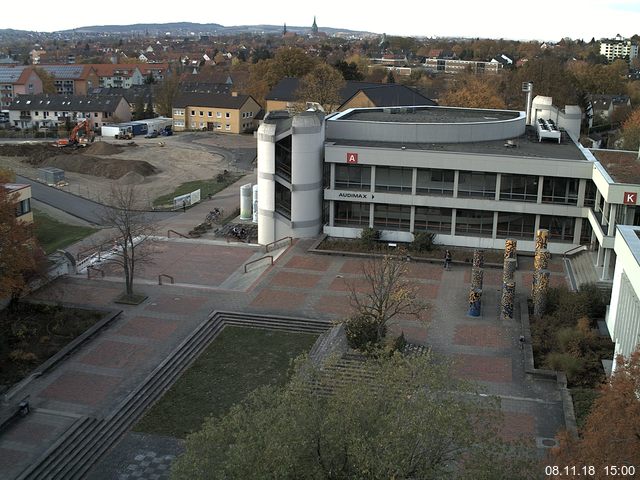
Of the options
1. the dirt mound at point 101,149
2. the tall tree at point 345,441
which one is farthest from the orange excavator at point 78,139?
the tall tree at point 345,441

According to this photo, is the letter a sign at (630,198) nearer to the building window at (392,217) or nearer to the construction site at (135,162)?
the building window at (392,217)

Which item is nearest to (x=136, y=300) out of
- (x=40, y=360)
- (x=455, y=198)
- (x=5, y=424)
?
(x=40, y=360)

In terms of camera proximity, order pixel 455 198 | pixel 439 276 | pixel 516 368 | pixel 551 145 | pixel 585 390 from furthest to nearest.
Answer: pixel 551 145, pixel 455 198, pixel 439 276, pixel 516 368, pixel 585 390

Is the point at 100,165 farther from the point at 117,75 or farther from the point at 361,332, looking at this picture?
the point at 117,75

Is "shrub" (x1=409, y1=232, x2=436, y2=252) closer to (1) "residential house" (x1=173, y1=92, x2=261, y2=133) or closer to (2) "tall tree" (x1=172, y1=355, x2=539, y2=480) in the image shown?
(2) "tall tree" (x1=172, y1=355, x2=539, y2=480)

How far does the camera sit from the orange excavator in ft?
288

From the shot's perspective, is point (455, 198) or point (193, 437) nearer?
point (193, 437)

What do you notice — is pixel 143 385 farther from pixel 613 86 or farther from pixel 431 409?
pixel 613 86

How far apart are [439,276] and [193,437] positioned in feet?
84.4

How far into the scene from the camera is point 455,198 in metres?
43.3

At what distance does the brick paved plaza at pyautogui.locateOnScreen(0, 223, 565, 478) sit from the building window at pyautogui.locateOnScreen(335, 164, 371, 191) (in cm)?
482

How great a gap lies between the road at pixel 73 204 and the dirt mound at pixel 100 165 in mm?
7393

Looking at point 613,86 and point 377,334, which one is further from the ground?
point 613,86
